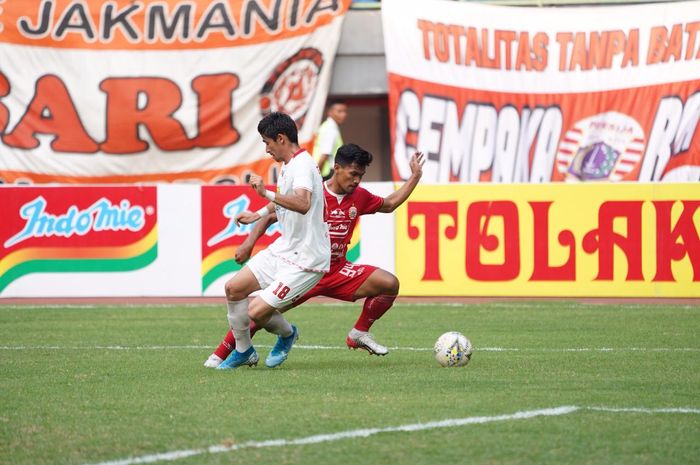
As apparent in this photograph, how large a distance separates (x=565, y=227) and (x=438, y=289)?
1632 millimetres

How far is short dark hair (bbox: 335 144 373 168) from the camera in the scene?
A: 386 inches

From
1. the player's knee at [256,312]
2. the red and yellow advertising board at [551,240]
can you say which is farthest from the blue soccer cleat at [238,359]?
the red and yellow advertising board at [551,240]

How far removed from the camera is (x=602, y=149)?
20406 mm

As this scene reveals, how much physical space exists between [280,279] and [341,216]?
86cm

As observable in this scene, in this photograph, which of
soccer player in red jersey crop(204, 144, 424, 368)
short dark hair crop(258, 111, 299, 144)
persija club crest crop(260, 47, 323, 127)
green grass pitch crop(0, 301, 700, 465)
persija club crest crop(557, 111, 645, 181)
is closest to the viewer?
green grass pitch crop(0, 301, 700, 465)

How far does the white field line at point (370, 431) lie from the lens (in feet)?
19.8

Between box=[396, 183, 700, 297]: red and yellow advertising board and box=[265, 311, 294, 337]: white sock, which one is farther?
box=[396, 183, 700, 297]: red and yellow advertising board

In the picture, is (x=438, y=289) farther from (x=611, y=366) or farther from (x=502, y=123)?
(x=611, y=366)

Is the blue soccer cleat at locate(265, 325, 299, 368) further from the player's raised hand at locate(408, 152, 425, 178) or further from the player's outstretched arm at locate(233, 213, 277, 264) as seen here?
the player's raised hand at locate(408, 152, 425, 178)

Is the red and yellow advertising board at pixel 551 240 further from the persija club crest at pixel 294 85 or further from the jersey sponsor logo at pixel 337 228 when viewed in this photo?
the jersey sponsor logo at pixel 337 228

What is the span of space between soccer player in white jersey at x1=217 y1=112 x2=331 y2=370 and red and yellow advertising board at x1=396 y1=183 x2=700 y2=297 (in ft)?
21.4

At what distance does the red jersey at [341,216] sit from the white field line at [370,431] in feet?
9.89

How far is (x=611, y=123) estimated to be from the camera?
20500mm

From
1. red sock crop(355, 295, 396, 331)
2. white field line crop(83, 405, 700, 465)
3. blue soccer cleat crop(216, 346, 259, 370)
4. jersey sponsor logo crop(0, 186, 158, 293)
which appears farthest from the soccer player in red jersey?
jersey sponsor logo crop(0, 186, 158, 293)
